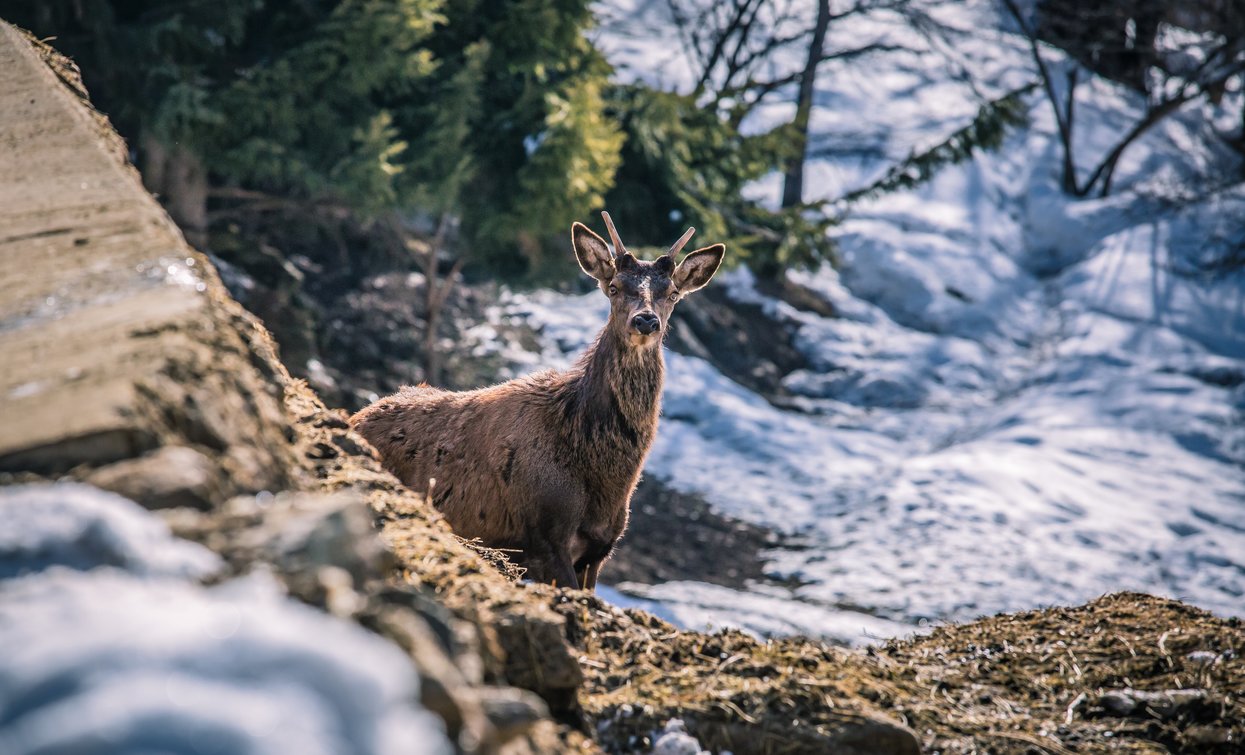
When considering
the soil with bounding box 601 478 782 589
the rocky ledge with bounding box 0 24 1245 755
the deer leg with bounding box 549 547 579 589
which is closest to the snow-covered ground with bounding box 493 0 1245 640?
the soil with bounding box 601 478 782 589

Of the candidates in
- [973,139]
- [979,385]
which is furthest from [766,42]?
[979,385]

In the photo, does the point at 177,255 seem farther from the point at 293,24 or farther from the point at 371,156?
the point at 293,24

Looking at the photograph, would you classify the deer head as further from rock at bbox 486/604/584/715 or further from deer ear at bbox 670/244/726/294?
rock at bbox 486/604/584/715

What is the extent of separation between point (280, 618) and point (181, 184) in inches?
525

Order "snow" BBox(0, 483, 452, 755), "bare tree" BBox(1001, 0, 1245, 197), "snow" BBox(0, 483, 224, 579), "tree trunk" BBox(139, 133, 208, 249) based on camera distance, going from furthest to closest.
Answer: "bare tree" BBox(1001, 0, 1245, 197)
"tree trunk" BBox(139, 133, 208, 249)
"snow" BBox(0, 483, 224, 579)
"snow" BBox(0, 483, 452, 755)

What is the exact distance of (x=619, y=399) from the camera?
23.0ft

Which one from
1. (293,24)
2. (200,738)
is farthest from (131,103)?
(200,738)

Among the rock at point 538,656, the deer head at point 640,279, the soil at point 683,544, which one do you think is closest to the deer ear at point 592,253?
the deer head at point 640,279

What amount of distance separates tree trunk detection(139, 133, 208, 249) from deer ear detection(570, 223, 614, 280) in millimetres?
7711

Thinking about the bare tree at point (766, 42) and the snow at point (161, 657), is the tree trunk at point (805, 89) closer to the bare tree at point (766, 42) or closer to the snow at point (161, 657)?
the bare tree at point (766, 42)

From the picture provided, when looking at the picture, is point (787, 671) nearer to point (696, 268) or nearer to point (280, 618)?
point (280, 618)

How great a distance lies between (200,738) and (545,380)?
18.3 feet

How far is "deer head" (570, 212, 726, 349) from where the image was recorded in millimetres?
7102

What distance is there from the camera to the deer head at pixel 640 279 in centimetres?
710
